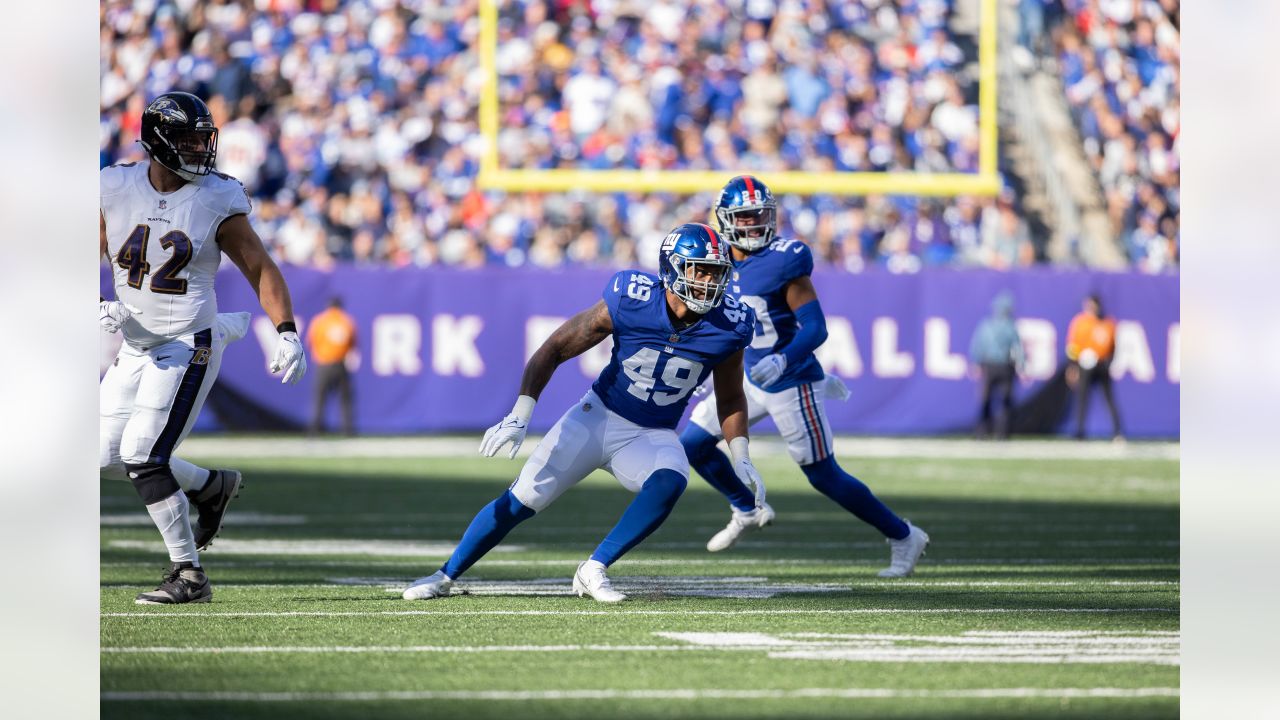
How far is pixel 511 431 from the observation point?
6.27 meters

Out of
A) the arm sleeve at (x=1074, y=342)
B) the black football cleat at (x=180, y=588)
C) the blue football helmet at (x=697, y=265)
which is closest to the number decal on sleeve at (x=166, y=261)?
the black football cleat at (x=180, y=588)

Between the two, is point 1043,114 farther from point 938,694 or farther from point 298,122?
point 938,694

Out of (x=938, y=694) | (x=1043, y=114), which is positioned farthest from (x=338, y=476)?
(x=1043, y=114)

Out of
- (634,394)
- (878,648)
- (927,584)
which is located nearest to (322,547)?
(634,394)

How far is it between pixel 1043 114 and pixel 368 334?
8643 millimetres

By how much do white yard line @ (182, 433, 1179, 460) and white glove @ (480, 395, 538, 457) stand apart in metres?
9.17

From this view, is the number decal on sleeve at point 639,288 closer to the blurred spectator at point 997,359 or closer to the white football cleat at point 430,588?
the white football cleat at point 430,588

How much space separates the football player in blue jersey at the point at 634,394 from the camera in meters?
6.54

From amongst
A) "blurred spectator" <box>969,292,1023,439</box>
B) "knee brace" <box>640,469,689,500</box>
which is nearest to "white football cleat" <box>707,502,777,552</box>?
"knee brace" <box>640,469,689,500</box>

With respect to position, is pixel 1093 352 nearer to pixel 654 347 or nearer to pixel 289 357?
pixel 654 347

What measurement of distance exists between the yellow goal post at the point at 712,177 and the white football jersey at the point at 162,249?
37.5 ft

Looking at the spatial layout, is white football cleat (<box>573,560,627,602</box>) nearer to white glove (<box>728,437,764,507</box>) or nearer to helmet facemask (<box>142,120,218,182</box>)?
white glove (<box>728,437,764,507</box>)

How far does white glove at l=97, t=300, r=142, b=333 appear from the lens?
6.25 meters

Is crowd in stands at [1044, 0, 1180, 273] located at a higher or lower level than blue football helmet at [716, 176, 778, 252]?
higher
